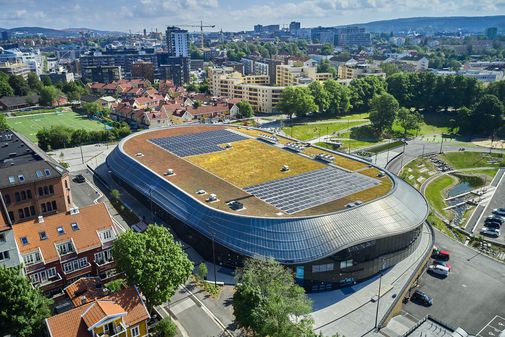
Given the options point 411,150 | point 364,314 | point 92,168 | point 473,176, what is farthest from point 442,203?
point 92,168

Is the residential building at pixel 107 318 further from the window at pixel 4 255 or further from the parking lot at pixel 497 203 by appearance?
the parking lot at pixel 497 203

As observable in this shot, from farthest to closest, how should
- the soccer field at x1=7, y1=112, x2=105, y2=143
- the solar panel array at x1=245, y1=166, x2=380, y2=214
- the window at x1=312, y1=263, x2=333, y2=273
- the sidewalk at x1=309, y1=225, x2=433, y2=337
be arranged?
1. the soccer field at x1=7, y1=112, x2=105, y2=143
2. the solar panel array at x1=245, y1=166, x2=380, y2=214
3. the window at x1=312, y1=263, x2=333, y2=273
4. the sidewalk at x1=309, y1=225, x2=433, y2=337

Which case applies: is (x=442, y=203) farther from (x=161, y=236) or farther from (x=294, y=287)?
(x=161, y=236)

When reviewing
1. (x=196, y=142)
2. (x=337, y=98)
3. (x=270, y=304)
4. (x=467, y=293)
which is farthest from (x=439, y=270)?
(x=337, y=98)

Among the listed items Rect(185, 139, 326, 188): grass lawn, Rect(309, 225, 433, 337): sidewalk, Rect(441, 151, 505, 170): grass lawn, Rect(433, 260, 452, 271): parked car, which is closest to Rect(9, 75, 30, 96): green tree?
Rect(185, 139, 326, 188): grass lawn

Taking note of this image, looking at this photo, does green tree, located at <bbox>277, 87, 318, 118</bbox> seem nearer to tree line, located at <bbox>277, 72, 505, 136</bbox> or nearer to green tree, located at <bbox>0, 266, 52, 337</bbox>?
tree line, located at <bbox>277, 72, 505, 136</bbox>

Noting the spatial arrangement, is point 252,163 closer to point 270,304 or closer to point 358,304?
point 358,304
